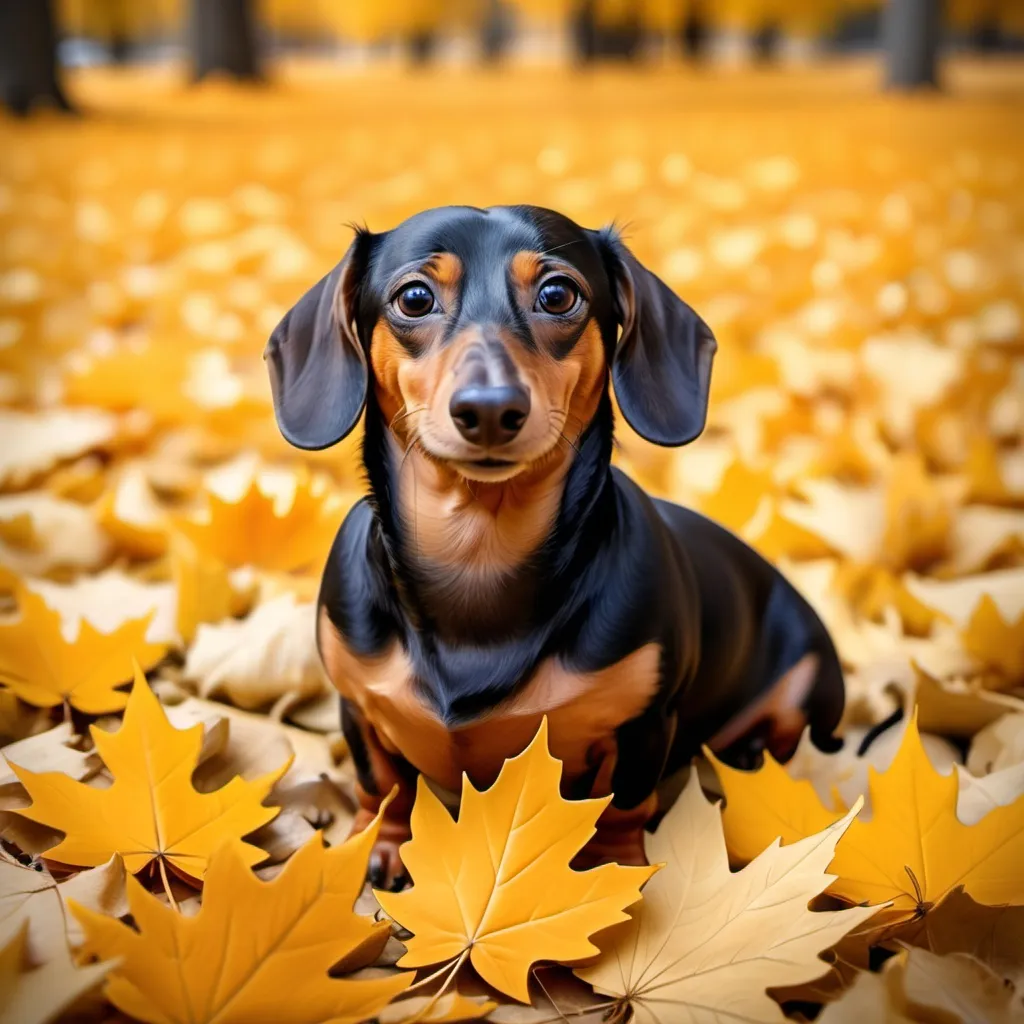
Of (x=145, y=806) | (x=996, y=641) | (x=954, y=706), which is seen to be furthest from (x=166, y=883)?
(x=996, y=641)

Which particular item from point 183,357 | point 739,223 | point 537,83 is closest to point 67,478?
point 183,357

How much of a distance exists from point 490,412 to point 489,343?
0.26 ft

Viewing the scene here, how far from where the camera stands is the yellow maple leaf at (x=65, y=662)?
1.40 meters

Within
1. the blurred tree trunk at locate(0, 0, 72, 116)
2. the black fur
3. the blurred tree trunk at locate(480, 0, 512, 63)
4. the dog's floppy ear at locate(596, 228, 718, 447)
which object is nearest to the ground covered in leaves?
the black fur

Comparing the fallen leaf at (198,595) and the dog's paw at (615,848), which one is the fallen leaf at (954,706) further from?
the fallen leaf at (198,595)

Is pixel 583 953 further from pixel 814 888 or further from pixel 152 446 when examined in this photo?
pixel 152 446

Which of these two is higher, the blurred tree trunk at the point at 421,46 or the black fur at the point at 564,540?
the black fur at the point at 564,540

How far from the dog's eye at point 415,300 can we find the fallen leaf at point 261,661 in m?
0.62

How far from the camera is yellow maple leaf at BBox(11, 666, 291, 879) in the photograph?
3.70 ft

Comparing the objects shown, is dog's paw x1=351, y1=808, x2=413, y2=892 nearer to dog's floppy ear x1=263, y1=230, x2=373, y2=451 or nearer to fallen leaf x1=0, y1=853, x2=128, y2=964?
fallen leaf x1=0, y1=853, x2=128, y2=964

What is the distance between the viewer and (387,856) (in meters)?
1.28

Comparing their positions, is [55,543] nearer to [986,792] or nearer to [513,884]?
[513,884]

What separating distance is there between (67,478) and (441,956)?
1.62 meters

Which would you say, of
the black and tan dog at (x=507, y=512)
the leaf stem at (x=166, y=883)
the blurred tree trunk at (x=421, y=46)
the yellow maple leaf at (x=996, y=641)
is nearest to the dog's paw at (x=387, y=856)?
the black and tan dog at (x=507, y=512)
